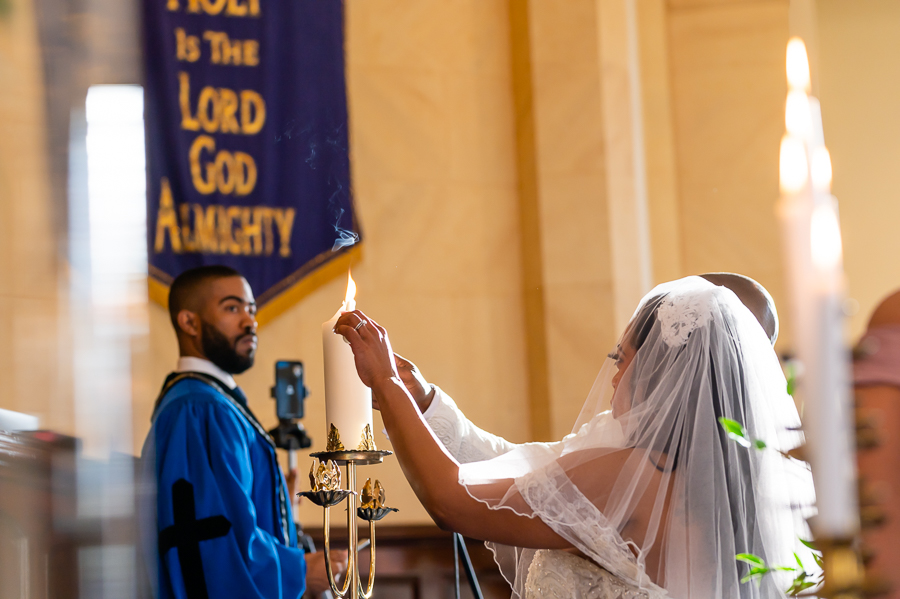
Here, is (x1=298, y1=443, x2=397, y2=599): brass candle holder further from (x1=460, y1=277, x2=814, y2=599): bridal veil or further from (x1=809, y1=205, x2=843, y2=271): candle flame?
(x1=809, y1=205, x2=843, y2=271): candle flame

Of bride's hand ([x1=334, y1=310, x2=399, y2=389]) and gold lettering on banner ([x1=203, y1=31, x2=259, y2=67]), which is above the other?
gold lettering on banner ([x1=203, y1=31, x2=259, y2=67])

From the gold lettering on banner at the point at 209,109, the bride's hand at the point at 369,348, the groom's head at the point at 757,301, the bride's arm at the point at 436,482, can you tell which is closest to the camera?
the bride's hand at the point at 369,348

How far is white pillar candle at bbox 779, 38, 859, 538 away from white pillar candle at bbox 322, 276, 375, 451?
43.2 inches

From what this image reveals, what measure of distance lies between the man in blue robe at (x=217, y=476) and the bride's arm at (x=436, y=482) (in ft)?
4.67

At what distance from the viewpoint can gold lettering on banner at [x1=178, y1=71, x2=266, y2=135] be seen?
5.38 meters

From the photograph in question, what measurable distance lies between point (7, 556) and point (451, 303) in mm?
5242

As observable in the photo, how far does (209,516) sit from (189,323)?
0.93 metres

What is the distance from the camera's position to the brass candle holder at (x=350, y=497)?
155 cm

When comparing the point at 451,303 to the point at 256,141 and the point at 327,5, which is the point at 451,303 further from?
the point at 327,5

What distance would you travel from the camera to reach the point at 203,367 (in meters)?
3.94

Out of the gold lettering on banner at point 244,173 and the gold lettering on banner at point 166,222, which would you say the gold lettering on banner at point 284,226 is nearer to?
the gold lettering on banner at point 244,173

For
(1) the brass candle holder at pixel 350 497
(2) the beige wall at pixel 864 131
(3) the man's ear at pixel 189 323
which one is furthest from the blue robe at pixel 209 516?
(2) the beige wall at pixel 864 131

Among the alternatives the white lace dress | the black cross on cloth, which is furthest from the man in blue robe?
the white lace dress

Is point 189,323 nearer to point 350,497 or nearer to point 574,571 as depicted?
point 574,571
